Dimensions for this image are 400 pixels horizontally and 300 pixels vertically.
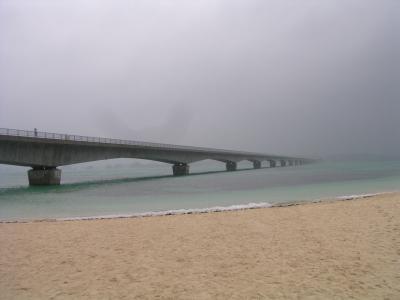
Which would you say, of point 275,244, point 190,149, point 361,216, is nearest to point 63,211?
point 275,244

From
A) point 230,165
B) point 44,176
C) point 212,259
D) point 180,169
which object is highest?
point 230,165

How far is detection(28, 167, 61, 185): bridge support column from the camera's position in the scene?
43781 millimetres

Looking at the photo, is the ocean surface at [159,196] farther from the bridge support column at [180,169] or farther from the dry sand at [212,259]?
the bridge support column at [180,169]

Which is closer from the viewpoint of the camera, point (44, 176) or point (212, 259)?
point (212, 259)

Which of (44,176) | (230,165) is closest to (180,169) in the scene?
(230,165)

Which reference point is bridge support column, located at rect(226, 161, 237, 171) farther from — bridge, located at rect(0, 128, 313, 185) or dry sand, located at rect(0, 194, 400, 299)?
dry sand, located at rect(0, 194, 400, 299)

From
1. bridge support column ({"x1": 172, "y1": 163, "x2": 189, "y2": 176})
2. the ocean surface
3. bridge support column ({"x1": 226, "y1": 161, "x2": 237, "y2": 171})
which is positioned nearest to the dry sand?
the ocean surface

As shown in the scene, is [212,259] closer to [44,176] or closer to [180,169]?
[44,176]

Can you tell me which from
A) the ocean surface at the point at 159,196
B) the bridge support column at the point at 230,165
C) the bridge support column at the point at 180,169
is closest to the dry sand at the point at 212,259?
the ocean surface at the point at 159,196

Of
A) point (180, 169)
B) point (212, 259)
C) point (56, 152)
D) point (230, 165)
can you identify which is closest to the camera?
point (212, 259)

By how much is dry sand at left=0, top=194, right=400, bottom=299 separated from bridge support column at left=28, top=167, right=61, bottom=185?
113ft

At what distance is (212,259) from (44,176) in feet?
138

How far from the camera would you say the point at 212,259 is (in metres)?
7.61

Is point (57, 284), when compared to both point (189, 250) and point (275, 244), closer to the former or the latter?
point (189, 250)
